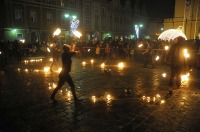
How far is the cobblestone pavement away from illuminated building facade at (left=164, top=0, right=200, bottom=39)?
22.1m

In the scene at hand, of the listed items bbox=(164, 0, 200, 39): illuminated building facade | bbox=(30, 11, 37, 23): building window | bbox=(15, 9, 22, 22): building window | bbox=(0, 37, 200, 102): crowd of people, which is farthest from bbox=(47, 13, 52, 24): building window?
bbox=(164, 0, 200, 39): illuminated building facade

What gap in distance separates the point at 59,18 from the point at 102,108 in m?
34.1

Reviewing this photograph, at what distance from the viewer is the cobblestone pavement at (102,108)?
5.31m

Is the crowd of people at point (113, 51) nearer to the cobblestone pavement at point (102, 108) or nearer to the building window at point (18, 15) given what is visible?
the cobblestone pavement at point (102, 108)

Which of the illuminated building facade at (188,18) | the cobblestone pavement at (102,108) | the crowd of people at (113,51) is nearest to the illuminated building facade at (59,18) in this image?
the crowd of people at (113,51)

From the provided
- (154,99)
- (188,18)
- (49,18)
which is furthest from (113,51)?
(49,18)

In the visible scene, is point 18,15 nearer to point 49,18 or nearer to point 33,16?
A: point 33,16

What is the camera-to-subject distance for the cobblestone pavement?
531 cm

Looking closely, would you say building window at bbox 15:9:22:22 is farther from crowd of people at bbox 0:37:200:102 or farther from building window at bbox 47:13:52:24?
crowd of people at bbox 0:37:200:102

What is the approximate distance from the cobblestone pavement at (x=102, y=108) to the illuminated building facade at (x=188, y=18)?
22150mm

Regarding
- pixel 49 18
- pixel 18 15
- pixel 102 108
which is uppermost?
pixel 49 18

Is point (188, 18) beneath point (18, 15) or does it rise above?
beneath

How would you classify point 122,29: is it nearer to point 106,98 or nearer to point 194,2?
point 194,2

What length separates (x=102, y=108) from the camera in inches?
259
